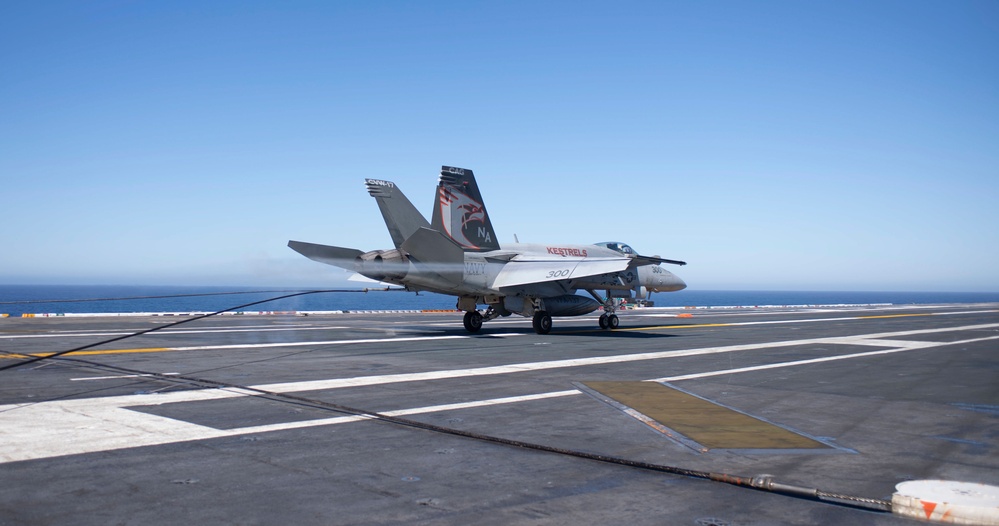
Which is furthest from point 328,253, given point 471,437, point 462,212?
point 471,437

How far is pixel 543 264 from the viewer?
27.7 m

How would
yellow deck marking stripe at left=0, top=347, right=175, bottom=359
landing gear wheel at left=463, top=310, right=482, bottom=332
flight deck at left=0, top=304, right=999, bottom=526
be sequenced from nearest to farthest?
1. flight deck at left=0, top=304, right=999, bottom=526
2. yellow deck marking stripe at left=0, top=347, right=175, bottom=359
3. landing gear wheel at left=463, top=310, right=482, bottom=332

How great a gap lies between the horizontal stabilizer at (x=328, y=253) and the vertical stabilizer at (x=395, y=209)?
2.21 m

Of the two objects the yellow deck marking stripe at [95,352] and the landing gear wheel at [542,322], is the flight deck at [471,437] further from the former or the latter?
the landing gear wheel at [542,322]

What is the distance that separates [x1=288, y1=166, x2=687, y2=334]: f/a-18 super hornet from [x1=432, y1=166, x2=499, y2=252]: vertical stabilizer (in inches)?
1.4

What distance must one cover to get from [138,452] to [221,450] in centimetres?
89

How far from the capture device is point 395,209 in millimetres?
25406

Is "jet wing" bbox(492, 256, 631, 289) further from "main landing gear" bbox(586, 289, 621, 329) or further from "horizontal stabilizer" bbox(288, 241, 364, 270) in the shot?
"horizontal stabilizer" bbox(288, 241, 364, 270)

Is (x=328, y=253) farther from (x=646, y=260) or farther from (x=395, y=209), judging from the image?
(x=646, y=260)

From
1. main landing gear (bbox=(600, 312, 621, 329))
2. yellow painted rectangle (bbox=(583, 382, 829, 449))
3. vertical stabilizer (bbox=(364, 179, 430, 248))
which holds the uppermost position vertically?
vertical stabilizer (bbox=(364, 179, 430, 248))

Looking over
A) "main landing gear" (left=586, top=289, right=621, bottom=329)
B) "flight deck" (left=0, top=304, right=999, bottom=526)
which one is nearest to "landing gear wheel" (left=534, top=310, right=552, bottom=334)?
"main landing gear" (left=586, top=289, right=621, bottom=329)

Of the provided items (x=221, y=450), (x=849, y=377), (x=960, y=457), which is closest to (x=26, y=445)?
(x=221, y=450)

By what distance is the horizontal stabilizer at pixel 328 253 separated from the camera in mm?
21028

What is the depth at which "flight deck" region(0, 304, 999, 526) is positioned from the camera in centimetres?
629
